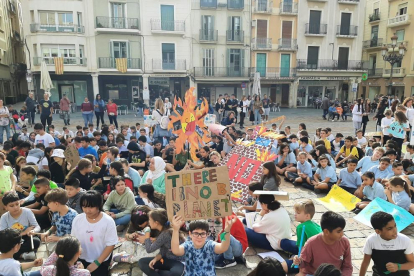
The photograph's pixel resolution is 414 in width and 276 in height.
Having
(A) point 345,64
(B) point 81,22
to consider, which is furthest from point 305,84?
(B) point 81,22

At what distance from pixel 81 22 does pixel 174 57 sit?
814cm

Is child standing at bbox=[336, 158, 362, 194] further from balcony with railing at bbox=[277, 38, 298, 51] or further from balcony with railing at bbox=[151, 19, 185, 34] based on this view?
balcony with railing at bbox=[277, 38, 298, 51]

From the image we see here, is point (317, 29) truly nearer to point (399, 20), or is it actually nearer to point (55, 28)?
point (399, 20)

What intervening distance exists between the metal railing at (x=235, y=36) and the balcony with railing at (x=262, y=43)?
1446mm

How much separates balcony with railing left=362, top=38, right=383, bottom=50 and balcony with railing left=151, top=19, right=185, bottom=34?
21.7m

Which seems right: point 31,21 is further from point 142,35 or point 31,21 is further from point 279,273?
point 279,273

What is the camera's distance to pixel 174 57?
2841 centimetres

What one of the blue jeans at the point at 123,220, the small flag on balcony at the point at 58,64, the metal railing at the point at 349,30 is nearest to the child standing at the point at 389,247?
the blue jeans at the point at 123,220

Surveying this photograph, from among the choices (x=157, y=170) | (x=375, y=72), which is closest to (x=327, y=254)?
(x=157, y=170)

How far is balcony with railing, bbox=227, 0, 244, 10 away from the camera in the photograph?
1147 inches

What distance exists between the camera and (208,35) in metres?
29.0

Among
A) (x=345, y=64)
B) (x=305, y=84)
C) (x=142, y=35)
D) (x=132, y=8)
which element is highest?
(x=132, y=8)

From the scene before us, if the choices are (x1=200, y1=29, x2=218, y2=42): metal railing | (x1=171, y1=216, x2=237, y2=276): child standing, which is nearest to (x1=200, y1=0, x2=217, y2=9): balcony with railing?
(x1=200, y1=29, x2=218, y2=42): metal railing

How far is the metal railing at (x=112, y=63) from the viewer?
1045 inches
